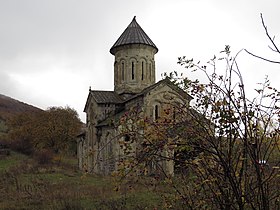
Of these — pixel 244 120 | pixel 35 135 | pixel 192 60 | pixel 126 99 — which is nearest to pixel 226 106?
pixel 244 120

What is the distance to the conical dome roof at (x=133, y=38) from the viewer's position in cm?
2642

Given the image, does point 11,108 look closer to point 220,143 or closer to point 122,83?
point 122,83

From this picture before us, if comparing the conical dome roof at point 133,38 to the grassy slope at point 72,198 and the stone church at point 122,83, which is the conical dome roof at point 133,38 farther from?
the grassy slope at point 72,198

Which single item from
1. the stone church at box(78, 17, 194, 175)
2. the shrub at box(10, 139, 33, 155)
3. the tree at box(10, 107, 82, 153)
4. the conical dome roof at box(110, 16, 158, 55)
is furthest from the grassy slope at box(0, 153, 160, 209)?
the tree at box(10, 107, 82, 153)

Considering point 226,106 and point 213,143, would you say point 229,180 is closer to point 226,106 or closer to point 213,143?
point 213,143

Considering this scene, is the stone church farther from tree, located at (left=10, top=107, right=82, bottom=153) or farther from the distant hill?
the distant hill

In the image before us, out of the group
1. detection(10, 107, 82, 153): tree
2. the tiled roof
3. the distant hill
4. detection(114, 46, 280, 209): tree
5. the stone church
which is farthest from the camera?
the distant hill

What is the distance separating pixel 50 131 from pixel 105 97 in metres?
15.9

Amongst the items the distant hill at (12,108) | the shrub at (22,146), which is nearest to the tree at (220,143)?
the shrub at (22,146)

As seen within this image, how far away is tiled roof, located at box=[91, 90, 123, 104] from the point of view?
25.2 meters

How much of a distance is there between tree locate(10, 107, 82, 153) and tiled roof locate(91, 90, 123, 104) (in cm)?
1464

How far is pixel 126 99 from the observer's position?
2478 cm

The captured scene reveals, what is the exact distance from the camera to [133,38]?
1048 inches

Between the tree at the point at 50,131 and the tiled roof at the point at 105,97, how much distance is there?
576 inches
